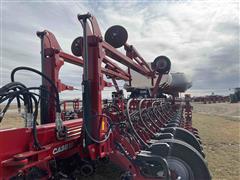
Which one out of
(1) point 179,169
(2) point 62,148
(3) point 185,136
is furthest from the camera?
(3) point 185,136

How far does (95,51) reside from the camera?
3.63 meters

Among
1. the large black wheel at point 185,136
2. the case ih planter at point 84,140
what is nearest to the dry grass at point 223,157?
the large black wheel at point 185,136

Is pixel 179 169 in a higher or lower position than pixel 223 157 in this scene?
higher

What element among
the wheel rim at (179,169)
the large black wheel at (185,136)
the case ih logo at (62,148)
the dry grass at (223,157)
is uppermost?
the case ih logo at (62,148)

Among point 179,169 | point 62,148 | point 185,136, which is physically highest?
point 62,148

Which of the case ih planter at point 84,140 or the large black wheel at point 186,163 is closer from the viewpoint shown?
the case ih planter at point 84,140

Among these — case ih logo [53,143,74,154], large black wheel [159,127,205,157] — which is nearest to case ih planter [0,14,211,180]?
case ih logo [53,143,74,154]

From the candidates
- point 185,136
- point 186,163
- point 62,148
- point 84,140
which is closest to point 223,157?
point 185,136

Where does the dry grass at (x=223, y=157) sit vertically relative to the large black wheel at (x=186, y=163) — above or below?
below

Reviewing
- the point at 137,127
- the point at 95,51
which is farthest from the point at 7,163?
the point at 137,127

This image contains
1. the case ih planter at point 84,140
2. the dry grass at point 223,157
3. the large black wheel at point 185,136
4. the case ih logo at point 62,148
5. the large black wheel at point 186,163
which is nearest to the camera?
the case ih planter at point 84,140

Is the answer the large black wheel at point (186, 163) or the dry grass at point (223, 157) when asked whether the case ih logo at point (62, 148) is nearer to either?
the large black wheel at point (186, 163)

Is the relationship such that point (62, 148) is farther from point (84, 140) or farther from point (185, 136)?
point (185, 136)

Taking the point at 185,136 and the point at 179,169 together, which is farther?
the point at 185,136
